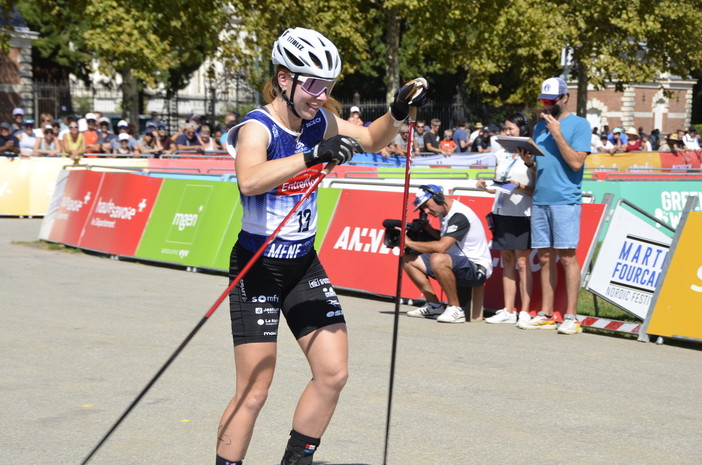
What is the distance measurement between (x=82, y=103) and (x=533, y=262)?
48.5m

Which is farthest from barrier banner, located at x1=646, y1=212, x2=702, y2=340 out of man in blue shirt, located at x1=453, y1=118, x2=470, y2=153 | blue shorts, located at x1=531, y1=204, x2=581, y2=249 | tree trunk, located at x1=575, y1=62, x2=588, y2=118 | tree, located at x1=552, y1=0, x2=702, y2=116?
tree trunk, located at x1=575, y1=62, x2=588, y2=118

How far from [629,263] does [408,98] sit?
19.0ft

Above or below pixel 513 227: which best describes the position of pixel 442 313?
below

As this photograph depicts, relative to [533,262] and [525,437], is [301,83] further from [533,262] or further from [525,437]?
[533,262]

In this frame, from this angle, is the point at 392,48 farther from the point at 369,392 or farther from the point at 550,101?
the point at 369,392

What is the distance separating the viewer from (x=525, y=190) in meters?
10.1

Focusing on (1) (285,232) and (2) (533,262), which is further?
(2) (533,262)

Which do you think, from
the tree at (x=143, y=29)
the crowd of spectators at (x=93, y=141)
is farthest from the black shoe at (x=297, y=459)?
the tree at (x=143, y=29)

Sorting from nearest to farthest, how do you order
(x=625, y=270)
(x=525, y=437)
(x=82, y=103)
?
1. (x=525, y=437)
2. (x=625, y=270)
3. (x=82, y=103)

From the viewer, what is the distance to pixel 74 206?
16.7m

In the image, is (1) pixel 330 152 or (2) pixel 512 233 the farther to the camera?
(2) pixel 512 233

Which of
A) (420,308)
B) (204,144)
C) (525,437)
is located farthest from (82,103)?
(525,437)

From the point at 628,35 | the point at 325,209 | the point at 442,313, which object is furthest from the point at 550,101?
the point at 628,35

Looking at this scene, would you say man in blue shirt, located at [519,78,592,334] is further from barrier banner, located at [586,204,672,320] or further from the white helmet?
the white helmet
